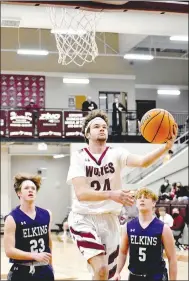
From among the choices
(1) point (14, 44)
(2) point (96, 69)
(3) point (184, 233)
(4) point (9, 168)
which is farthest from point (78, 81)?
(3) point (184, 233)

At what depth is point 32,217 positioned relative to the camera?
491 centimetres

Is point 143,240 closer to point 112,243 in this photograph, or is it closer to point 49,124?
point 112,243

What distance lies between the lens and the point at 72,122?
62.4 ft

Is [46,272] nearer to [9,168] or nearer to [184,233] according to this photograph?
[184,233]

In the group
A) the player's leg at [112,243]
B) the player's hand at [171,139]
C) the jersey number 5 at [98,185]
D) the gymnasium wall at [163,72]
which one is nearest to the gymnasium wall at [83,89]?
the gymnasium wall at [163,72]

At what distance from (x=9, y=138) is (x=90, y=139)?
564 inches

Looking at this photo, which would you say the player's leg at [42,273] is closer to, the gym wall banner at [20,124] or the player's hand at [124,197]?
the player's hand at [124,197]

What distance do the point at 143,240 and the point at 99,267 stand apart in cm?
64

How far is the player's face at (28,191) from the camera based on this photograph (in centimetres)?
486

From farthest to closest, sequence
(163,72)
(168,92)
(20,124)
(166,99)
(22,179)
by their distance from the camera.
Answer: (166,99) < (168,92) < (163,72) < (20,124) < (22,179)

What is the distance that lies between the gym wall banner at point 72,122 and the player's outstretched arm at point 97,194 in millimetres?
14480

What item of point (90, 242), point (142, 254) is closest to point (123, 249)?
point (142, 254)

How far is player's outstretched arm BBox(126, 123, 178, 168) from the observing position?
395 cm

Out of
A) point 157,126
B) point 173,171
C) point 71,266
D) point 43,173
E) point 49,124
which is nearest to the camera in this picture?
point 157,126
